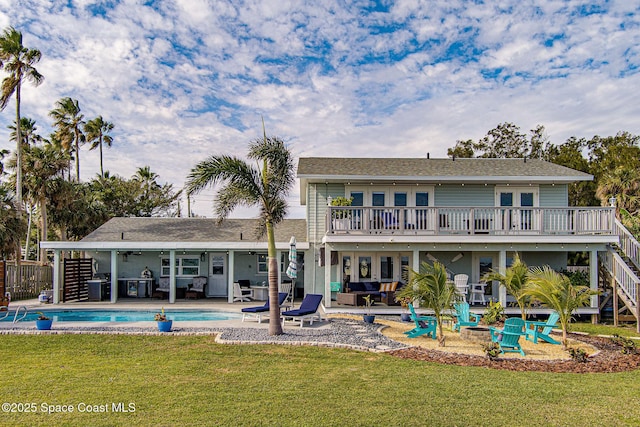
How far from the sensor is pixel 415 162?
70.6ft

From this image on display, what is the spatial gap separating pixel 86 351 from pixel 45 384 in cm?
288

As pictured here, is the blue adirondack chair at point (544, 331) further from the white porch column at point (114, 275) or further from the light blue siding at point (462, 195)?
the white porch column at point (114, 275)

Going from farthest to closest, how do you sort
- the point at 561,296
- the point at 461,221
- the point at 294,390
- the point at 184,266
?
1. the point at 184,266
2. the point at 461,221
3. the point at 561,296
4. the point at 294,390

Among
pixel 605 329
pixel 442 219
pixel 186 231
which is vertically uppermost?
pixel 442 219

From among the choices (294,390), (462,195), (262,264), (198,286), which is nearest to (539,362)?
(294,390)

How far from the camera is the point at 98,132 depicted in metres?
43.3

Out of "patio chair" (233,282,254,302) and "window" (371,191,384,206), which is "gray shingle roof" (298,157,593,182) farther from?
"patio chair" (233,282,254,302)

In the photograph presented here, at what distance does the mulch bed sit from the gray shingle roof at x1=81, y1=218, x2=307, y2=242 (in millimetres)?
11390

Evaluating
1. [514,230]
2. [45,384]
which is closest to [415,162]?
[514,230]

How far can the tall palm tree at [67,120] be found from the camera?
127ft

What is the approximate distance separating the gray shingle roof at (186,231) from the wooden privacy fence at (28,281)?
4242mm

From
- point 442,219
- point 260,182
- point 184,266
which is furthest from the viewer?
point 184,266

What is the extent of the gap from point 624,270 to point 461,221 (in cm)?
536

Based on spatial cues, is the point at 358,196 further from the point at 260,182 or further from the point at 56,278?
the point at 56,278
